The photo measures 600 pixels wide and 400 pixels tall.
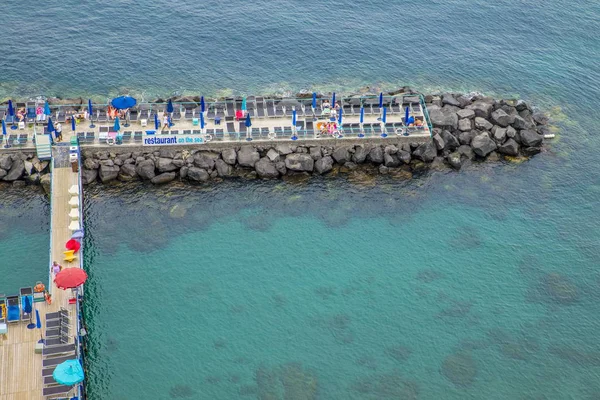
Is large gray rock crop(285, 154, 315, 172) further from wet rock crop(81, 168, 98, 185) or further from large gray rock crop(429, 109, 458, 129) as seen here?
wet rock crop(81, 168, 98, 185)

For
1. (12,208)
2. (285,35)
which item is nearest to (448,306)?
(12,208)

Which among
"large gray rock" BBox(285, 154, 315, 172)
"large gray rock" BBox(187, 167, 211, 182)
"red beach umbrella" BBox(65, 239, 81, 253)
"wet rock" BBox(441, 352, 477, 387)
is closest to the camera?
"wet rock" BBox(441, 352, 477, 387)

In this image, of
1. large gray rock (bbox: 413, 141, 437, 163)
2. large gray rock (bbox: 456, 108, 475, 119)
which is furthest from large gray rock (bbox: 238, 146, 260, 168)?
large gray rock (bbox: 456, 108, 475, 119)

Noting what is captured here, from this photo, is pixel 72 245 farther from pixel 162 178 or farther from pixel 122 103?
pixel 122 103

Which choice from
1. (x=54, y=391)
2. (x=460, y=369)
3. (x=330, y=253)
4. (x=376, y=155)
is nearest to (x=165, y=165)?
(x=330, y=253)

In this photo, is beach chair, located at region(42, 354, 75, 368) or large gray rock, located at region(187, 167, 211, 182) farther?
large gray rock, located at region(187, 167, 211, 182)

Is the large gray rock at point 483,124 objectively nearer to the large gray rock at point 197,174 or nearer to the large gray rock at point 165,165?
the large gray rock at point 197,174

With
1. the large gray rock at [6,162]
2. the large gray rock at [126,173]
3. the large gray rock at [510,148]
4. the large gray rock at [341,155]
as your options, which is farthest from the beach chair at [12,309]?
the large gray rock at [510,148]
